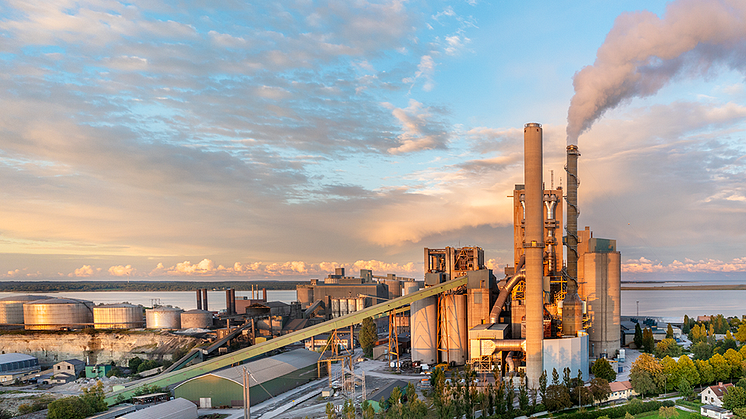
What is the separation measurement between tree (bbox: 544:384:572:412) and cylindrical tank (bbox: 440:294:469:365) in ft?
60.1

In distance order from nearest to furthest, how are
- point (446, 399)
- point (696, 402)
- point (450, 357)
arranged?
point (446, 399)
point (696, 402)
point (450, 357)

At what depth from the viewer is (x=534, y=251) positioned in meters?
46.1

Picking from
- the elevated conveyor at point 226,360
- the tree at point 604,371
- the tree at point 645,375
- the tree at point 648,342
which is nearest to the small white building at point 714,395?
the tree at point 645,375

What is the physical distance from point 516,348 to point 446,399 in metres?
16.2

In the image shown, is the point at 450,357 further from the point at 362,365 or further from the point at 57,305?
the point at 57,305

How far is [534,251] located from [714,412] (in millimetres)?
17883

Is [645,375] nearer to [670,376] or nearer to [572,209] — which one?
[670,376]

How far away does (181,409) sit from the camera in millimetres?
37031

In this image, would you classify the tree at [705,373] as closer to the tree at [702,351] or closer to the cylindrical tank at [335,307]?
the tree at [702,351]

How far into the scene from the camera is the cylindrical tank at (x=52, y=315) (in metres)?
79.8

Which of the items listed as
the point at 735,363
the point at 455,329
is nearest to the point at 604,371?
the point at 735,363

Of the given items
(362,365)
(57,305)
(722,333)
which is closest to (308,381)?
(362,365)

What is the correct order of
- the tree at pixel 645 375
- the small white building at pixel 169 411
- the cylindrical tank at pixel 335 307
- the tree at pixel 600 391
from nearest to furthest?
the small white building at pixel 169 411 → the tree at pixel 600 391 → the tree at pixel 645 375 → the cylindrical tank at pixel 335 307

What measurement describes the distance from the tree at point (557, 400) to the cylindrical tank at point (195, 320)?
192ft
